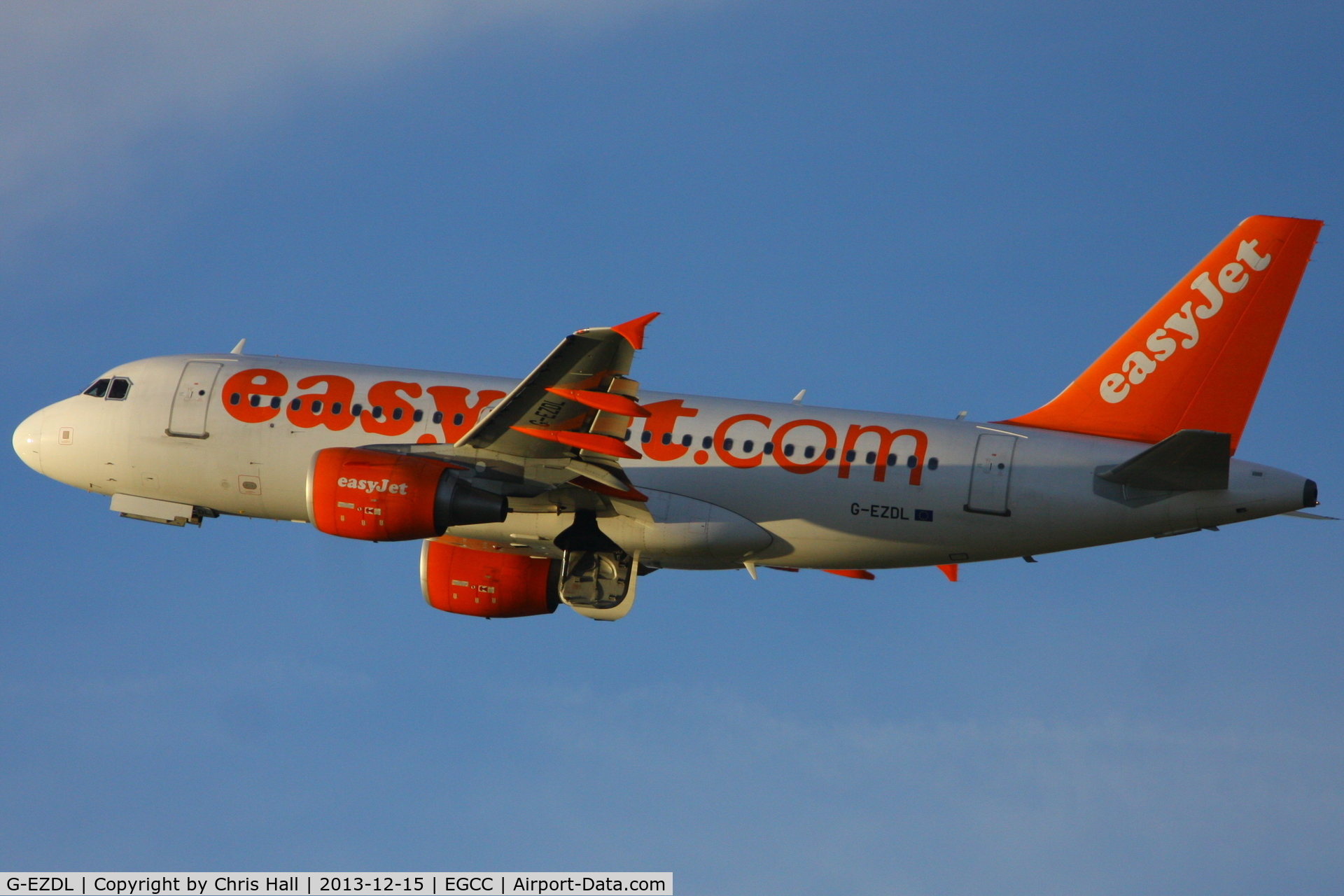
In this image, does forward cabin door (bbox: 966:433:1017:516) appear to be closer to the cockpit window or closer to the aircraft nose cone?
the cockpit window

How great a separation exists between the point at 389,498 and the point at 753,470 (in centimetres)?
746

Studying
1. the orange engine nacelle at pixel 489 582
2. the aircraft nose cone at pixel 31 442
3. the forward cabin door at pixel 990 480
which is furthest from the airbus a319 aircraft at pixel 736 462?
the aircraft nose cone at pixel 31 442

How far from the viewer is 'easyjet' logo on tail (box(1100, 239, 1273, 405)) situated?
29.5 m

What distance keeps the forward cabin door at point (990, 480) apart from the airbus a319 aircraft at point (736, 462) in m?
0.04

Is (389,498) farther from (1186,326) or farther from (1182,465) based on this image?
(1186,326)

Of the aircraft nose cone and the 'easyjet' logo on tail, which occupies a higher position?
the 'easyjet' logo on tail

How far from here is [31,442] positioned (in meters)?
33.2

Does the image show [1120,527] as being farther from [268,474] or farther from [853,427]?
[268,474]

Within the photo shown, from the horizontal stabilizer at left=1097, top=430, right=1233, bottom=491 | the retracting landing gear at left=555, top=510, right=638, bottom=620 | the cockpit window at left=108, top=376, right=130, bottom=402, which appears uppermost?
the cockpit window at left=108, top=376, right=130, bottom=402

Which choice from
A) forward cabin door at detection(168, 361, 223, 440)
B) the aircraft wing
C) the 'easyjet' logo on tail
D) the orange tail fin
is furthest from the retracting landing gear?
the 'easyjet' logo on tail

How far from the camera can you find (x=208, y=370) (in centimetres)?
3188

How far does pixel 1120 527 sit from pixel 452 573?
15045 mm

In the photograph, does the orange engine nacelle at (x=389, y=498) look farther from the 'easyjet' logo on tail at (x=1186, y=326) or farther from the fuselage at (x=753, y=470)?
the 'easyjet' logo on tail at (x=1186, y=326)

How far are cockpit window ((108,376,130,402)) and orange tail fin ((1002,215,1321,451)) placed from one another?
20.7 m
